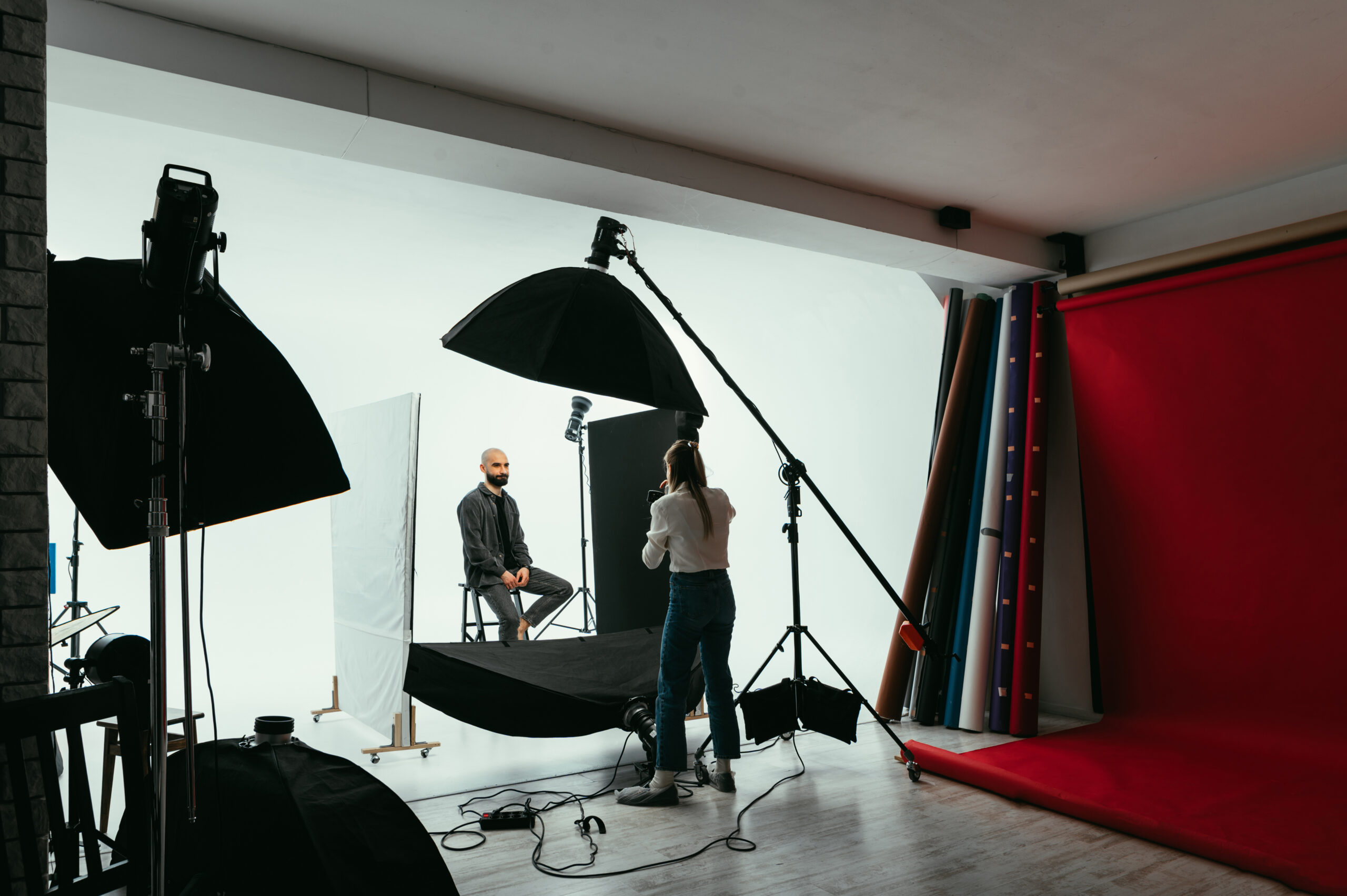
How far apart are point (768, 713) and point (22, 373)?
289 centimetres

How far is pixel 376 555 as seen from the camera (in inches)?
162

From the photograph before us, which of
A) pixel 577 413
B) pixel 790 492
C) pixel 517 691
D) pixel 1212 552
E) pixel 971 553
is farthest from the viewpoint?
pixel 577 413

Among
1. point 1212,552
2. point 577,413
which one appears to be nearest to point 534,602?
point 577,413

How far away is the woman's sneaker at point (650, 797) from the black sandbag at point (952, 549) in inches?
69.1

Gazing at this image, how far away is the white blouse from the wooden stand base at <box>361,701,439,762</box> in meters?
1.56

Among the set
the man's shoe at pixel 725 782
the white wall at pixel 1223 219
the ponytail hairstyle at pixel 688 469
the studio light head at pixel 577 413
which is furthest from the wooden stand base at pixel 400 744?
the white wall at pixel 1223 219

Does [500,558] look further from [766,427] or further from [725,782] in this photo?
[766,427]

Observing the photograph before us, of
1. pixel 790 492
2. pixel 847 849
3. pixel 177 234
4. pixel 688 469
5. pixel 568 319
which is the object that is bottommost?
pixel 847 849

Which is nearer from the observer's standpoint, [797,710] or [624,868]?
[624,868]

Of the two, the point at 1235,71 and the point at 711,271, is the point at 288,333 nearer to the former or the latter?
the point at 711,271

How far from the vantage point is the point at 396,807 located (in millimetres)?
1940

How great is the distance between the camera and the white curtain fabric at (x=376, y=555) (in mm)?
3818

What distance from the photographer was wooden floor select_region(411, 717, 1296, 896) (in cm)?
244

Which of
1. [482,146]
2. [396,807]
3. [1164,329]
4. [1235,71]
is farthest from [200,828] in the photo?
[1164,329]
